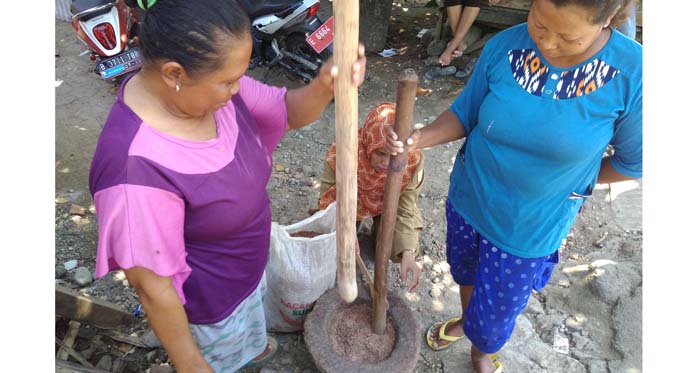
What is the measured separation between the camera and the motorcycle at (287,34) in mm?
4465

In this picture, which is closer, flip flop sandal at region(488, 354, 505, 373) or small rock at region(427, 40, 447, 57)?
flip flop sandal at region(488, 354, 505, 373)

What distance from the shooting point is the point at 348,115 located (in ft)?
4.00

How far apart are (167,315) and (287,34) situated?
3926mm

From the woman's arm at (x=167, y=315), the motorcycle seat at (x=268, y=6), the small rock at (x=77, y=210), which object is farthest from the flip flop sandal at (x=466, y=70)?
the woman's arm at (x=167, y=315)

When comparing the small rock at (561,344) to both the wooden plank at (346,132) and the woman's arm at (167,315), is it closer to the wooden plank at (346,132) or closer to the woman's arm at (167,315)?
the wooden plank at (346,132)

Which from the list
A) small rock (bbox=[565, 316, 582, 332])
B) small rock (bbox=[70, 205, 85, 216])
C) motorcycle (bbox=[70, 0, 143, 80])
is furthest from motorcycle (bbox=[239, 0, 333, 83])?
small rock (bbox=[565, 316, 582, 332])

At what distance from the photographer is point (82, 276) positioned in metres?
2.67

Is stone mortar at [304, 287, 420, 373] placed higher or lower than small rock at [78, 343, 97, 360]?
higher

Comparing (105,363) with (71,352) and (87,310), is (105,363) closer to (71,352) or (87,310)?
(71,352)

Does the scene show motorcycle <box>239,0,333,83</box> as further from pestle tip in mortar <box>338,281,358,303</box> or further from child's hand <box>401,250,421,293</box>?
pestle tip in mortar <box>338,281,358,303</box>

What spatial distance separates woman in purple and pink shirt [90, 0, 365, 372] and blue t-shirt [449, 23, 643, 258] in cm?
60

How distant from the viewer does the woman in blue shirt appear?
1399 mm

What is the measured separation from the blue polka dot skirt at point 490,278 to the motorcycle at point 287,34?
2756mm

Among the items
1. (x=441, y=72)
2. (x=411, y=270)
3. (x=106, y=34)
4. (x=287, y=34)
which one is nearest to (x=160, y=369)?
(x=411, y=270)
